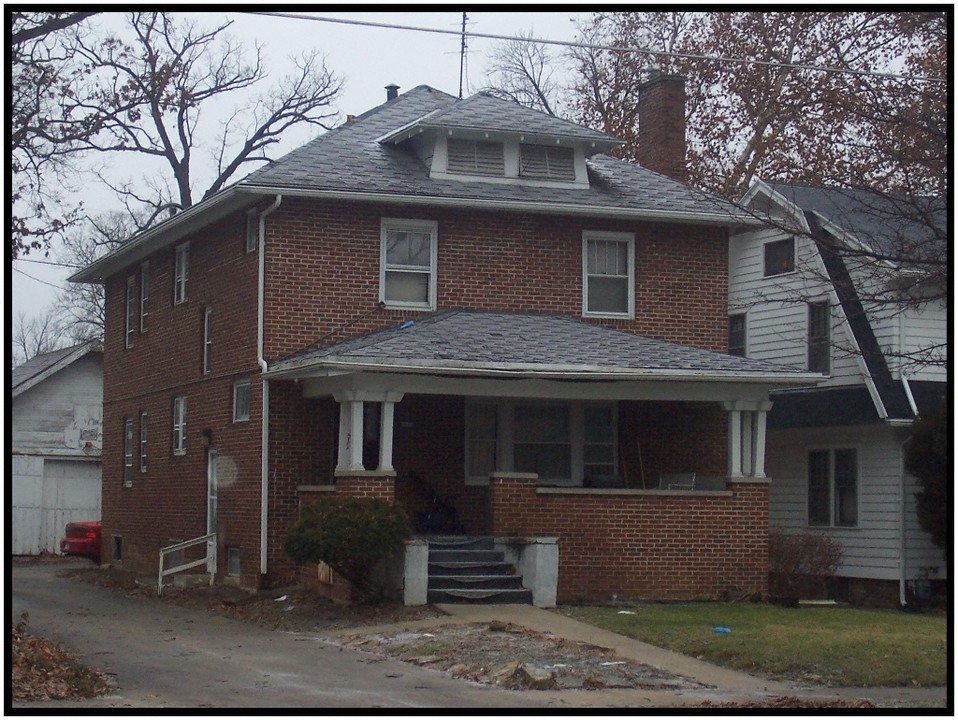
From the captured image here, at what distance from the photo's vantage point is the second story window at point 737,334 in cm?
2828

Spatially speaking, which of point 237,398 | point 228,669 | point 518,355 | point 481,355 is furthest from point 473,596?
point 237,398

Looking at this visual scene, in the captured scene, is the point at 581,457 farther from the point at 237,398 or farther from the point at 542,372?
the point at 237,398

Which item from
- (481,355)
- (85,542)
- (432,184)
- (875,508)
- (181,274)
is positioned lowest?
(85,542)

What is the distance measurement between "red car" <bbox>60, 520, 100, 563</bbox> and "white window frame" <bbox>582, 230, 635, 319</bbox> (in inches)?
561

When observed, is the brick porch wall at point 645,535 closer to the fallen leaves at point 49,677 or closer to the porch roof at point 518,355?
the porch roof at point 518,355

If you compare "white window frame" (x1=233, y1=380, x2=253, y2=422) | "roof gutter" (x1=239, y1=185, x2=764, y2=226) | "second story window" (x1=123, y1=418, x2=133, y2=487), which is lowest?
"second story window" (x1=123, y1=418, x2=133, y2=487)

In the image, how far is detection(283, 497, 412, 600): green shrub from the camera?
18.7 metres

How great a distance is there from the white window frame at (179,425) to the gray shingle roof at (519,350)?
5.18m

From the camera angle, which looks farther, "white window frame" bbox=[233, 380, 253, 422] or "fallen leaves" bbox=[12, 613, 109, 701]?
"white window frame" bbox=[233, 380, 253, 422]

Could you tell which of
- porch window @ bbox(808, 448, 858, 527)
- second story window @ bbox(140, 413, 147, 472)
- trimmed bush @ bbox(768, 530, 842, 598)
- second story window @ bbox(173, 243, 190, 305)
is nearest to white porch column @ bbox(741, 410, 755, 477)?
trimmed bush @ bbox(768, 530, 842, 598)

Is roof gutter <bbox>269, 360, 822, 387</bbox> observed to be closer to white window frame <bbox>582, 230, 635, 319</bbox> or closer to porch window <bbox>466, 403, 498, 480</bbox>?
porch window <bbox>466, 403, 498, 480</bbox>

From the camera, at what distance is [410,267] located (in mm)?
23156

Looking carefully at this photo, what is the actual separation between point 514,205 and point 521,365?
3704mm

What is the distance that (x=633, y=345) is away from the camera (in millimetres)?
22188
